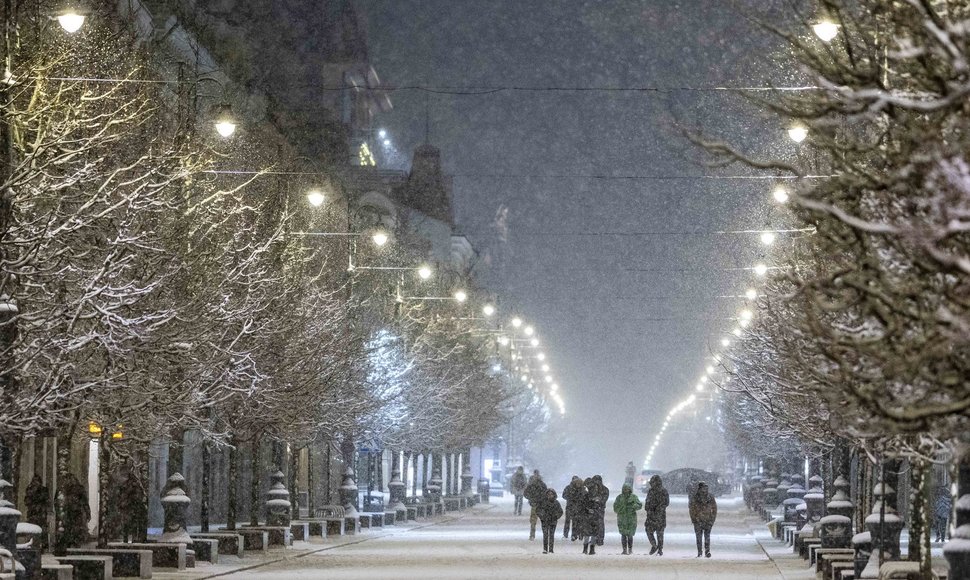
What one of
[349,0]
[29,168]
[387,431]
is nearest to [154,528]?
[387,431]

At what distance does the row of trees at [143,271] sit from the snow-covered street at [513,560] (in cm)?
308

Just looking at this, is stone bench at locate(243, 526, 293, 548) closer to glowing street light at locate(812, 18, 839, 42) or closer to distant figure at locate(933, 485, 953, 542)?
distant figure at locate(933, 485, 953, 542)

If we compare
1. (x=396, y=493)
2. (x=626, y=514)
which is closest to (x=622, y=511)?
(x=626, y=514)

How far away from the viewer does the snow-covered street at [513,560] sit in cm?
3166

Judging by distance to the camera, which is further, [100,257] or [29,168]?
[100,257]

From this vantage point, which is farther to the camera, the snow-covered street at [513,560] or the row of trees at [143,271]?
the snow-covered street at [513,560]

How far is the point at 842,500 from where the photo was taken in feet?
104

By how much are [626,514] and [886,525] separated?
16810mm

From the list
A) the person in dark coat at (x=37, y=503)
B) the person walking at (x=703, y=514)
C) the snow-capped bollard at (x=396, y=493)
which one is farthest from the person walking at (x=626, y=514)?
the snow-capped bollard at (x=396, y=493)

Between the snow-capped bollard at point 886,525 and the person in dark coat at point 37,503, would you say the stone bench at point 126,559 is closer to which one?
the person in dark coat at point 37,503

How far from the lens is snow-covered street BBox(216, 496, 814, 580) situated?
1246 inches

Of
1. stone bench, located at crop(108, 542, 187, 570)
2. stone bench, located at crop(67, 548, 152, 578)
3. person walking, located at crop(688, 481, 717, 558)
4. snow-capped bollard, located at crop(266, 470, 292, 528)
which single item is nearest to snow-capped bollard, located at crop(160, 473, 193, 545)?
stone bench, located at crop(108, 542, 187, 570)

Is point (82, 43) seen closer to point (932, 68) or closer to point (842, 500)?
point (842, 500)

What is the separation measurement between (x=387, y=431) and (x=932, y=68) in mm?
48235
